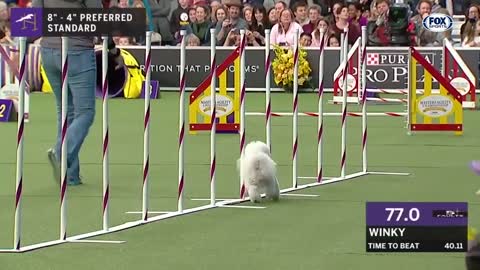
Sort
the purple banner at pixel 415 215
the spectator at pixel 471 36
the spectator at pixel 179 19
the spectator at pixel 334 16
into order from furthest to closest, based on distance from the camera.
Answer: the spectator at pixel 179 19 → the spectator at pixel 334 16 → the spectator at pixel 471 36 → the purple banner at pixel 415 215

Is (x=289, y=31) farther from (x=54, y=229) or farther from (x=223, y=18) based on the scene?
(x=54, y=229)

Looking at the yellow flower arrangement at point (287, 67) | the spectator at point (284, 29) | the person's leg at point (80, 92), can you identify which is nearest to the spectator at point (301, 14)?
the spectator at point (284, 29)

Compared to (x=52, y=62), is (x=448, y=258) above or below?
below

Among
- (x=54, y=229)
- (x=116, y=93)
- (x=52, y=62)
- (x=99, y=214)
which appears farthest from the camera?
(x=116, y=93)

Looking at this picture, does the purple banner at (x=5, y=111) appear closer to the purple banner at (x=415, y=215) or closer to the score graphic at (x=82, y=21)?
the score graphic at (x=82, y=21)

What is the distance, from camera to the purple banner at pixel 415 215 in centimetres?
705

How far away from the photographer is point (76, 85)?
1129 centimetres

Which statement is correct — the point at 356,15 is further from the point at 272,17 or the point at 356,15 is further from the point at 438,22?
the point at 438,22

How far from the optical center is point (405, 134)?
16.7 meters

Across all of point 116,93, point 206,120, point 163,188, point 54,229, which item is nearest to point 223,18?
point 116,93

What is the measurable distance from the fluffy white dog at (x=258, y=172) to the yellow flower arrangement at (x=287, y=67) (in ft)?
40.8

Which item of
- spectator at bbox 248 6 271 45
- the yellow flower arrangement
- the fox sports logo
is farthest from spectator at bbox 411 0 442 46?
spectator at bbox 248 6 271 45

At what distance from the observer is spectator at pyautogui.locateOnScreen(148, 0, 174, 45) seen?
25812mm

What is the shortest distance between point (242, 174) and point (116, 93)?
12.1 meters
